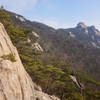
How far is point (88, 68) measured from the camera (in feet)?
314

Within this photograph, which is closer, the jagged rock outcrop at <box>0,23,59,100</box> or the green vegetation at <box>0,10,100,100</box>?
the jagged rock outcrop at <box>0,23,59,100</box>

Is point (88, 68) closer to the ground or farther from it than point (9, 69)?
closer to the ground

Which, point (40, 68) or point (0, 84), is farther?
point (40, 68)

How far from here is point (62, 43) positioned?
436 feet

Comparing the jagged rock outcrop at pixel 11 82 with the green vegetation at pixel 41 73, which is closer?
the jagged rock outcrop at pixel 11 82

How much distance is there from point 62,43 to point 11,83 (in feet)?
394

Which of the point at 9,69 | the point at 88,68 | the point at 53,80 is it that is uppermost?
the point at 9,69

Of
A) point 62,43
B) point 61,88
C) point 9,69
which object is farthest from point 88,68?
point 9,69

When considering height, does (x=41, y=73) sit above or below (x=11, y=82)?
below

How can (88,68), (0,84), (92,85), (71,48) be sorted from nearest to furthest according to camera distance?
(0,84), (92,85), (88,68), (71,48)

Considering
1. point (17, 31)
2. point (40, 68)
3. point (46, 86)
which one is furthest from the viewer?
point (46, 86)

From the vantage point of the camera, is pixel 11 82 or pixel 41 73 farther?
pixel 41 73

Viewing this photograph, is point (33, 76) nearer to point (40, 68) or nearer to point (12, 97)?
point (40, 68)

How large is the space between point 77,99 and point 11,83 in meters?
21.0
